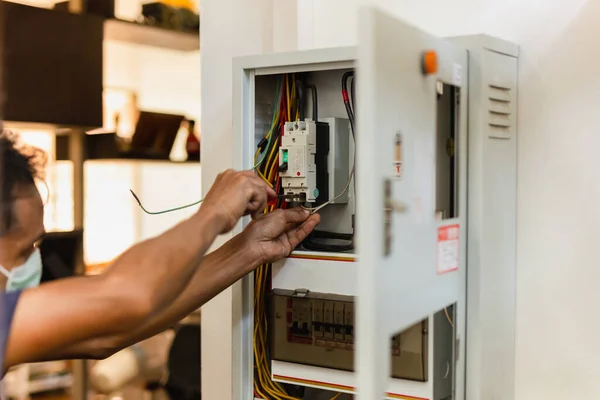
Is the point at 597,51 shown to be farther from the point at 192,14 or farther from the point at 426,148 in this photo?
the point at 192,14

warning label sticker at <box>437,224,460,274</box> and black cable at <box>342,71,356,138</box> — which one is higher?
black cable at <box>342,71,356,138</box>

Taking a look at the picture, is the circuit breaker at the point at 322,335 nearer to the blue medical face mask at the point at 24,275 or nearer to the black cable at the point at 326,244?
the black cable at the point at 326,244

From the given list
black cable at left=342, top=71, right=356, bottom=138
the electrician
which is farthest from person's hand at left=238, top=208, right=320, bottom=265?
black cable at left=342, top=71, right=356, bottom=138

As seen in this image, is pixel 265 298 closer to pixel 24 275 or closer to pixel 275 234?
pixel 275 234

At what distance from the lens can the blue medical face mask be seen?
1.45m

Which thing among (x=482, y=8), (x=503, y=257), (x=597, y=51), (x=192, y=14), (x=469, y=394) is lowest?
(x=469, y=394)

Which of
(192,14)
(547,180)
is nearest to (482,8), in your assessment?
(547,180)

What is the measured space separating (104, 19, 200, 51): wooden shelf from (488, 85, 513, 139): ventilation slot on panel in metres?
1.47

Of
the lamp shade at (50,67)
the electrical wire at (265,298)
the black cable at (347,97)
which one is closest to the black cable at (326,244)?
the electrical wire at (265,298)

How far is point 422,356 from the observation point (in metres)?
1.37

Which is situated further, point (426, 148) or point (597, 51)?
point (597, 51)

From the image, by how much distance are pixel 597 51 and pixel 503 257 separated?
0.50 metres

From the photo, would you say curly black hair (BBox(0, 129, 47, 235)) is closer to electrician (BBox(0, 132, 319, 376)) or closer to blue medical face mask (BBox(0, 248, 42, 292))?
electrician (BBox(0, 132, 319, 376))

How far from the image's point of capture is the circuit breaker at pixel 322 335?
1.40 meters
